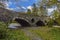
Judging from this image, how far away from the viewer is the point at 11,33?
3.24m

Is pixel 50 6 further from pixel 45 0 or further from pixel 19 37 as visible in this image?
Answer: pixel 19 37

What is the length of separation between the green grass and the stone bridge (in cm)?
16

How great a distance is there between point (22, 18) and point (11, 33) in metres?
0.51

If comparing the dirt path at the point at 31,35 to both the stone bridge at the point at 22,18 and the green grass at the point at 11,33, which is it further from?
the stone bridge at the point at 22,18

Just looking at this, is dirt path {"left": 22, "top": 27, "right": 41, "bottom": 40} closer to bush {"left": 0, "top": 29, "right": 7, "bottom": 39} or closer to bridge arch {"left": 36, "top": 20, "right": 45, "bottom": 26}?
bridge arch {"left": 36, "top": 20, "right": 45, "bottom": 26}

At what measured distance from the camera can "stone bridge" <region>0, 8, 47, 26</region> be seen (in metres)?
3.35

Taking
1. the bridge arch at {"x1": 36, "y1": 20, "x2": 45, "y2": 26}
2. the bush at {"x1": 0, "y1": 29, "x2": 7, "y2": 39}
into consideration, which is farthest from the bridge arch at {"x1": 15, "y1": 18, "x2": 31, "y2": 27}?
the bush at {"x1": 0, "y1": 29, "x2": 7, "y2": 39}

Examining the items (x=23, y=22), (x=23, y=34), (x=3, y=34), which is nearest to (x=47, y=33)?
(x=23, y=34)

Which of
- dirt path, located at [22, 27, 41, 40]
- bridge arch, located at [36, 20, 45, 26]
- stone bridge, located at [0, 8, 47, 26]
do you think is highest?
stone bridge, located at [0, 8, 47, 26]

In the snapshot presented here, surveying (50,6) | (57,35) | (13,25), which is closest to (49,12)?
(50,6)

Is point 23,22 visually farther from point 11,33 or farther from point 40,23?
point 11,33

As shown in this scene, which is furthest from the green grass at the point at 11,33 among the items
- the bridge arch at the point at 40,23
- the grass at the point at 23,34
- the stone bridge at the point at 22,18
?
the bridge arch at the point at 40,23

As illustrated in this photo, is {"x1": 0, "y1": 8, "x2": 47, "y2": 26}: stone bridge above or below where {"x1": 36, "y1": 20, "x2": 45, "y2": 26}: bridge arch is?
above

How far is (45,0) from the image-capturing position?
357 cm
